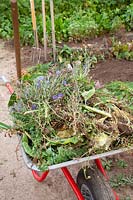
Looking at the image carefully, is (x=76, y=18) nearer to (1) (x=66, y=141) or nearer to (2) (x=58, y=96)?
(2) (x=58, y=96)

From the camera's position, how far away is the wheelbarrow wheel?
1.89 metres

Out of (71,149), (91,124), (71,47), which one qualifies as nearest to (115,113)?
(91,124)

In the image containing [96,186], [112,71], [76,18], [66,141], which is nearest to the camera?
[66,141]

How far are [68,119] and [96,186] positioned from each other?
472 mm

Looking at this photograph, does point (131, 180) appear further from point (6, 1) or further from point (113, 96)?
point (6, 1)

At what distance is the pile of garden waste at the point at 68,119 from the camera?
166cm

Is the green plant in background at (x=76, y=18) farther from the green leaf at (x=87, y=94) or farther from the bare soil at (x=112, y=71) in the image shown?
the green leaf at (x=87, y=94)

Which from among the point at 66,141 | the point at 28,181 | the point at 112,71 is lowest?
the point at 28,181

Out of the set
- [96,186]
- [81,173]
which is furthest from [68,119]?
[81,173]

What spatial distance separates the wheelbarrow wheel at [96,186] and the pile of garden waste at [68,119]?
11.2 inches

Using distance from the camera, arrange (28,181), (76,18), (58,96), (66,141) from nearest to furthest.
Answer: (66,141) < (58,96) < (28,181) < (76,18)

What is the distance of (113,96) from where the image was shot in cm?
187

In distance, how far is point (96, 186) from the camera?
6.42 feet

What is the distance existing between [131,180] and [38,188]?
0.65 metres
